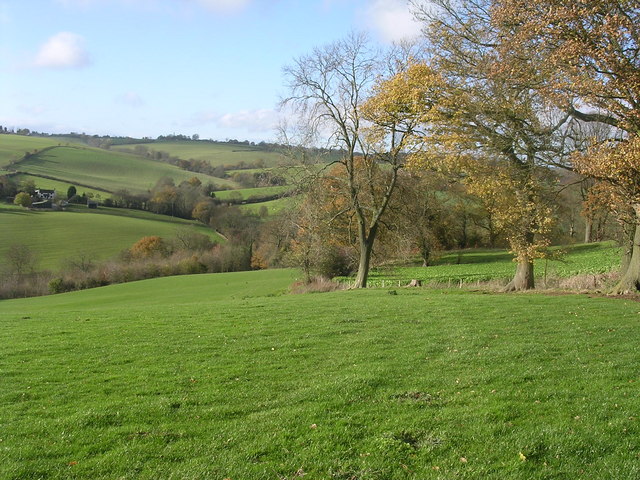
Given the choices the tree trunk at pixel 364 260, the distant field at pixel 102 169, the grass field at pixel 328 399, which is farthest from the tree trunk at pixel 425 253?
the distant field at pixel 102 169

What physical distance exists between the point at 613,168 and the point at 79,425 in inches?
596

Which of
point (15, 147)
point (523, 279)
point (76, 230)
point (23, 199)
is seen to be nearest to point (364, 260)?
point (523, 279)

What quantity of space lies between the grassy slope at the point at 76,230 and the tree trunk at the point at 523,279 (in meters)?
59.8

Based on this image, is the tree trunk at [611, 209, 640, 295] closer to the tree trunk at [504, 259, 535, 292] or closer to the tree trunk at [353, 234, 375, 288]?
the tree trunk at [504, 259, 535, 292]

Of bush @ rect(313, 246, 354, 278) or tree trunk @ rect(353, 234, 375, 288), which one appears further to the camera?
bush @ rect(313, 246, 354, 278)

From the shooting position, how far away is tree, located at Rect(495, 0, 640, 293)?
14.0 m

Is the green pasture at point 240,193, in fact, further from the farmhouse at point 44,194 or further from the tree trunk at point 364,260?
the tree trunk at point 364,260

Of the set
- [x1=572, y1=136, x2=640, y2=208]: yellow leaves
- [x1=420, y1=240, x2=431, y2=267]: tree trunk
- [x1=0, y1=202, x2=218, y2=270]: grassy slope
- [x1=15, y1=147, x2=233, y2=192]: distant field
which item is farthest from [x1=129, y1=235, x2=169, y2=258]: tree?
[x1=572, y1=136, x2=640, y2=208]: yellow leaves

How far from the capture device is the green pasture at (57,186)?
286 feet

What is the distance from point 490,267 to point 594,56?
34166mm

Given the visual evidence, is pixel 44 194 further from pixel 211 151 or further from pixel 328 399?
pixel 328 399

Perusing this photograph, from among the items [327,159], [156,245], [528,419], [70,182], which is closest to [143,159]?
[70,182]

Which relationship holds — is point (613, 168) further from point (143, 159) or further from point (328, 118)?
point (143, 159)

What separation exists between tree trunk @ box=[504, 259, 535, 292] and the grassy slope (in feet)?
196
